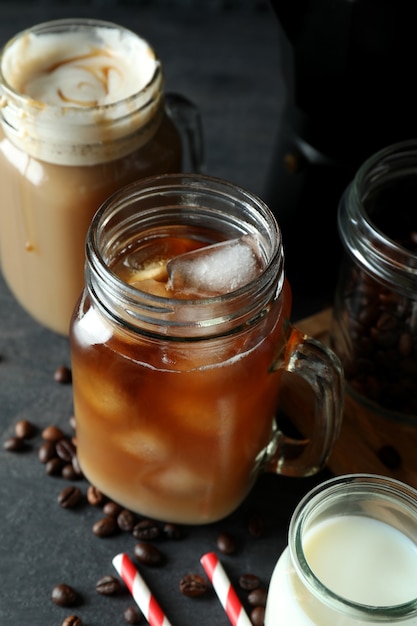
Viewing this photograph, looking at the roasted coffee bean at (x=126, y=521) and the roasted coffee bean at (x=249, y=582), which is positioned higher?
the roasted coffee bean at (x=126, y=521)

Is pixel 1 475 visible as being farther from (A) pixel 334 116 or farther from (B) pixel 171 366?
(A) pixel 334 116

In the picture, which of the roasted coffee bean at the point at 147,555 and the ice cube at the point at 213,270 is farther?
the roasted coffee bean at the point at 147,555

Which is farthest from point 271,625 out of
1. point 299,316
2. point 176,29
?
point 176,29

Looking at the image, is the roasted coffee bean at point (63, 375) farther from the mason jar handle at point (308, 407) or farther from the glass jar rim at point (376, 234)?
the glass jar rim at point (376, 234)

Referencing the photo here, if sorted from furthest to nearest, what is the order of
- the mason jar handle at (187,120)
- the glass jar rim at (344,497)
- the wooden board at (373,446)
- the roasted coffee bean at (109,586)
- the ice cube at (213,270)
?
1. the mason jar handle at (187,120)
2. the wooden board at (373,446)
3. the roasted coffee bean at (109,586)
4. the ice cube at (213,270)
5. the glass jar rim at (344,497)

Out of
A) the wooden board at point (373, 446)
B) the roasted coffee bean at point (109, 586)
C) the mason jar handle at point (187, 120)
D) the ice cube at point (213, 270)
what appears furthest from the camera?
the mason jar handle at point (187, 120)

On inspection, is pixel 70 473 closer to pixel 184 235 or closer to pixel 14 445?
pixel 14 445

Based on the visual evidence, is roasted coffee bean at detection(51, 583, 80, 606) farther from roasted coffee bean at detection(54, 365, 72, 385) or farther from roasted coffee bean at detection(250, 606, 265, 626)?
roasted coffee bean at detection(54, 365, 72, 385)

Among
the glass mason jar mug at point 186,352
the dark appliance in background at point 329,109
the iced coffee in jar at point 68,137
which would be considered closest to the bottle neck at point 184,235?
the glass mason jar mug at point 186,352
